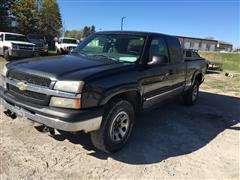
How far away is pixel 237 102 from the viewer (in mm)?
9070

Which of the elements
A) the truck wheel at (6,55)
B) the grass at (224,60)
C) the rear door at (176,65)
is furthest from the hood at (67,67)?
the grass at (224,60)

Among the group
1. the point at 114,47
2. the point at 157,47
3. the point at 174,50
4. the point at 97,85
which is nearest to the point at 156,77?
the point at 157,47

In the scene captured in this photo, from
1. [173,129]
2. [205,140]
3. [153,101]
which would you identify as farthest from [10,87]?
[205,140]

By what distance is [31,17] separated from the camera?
41.8 m

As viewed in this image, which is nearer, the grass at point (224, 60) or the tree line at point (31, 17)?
the grass at point (224, 60)

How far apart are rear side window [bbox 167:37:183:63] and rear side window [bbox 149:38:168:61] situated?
249mm

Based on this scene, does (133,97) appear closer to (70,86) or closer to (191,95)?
(70,86)

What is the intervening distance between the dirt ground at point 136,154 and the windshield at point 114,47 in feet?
4.78

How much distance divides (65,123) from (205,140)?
2.97m

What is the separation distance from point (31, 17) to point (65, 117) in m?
41.8

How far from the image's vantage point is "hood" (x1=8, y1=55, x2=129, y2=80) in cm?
367

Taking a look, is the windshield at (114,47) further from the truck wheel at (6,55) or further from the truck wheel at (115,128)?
the truck wheel at (6,55)

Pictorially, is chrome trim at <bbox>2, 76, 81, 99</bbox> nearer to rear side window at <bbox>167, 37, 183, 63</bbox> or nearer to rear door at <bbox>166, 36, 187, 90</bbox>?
rear door at <bbox>166, 36, 187, 90</bbox>

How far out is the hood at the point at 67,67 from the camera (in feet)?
12.0
